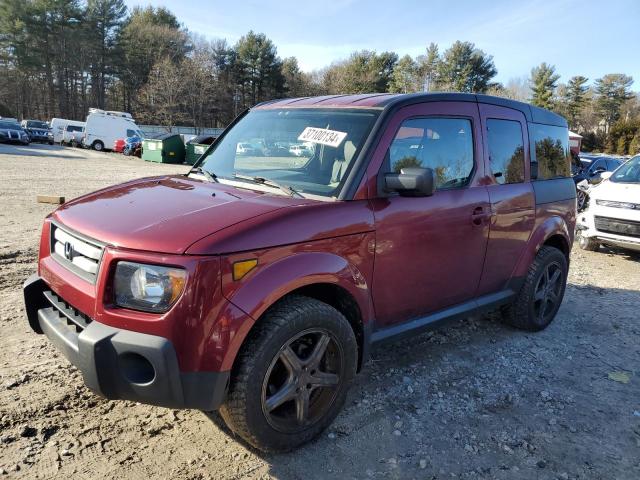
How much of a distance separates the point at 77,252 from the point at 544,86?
2972 inches

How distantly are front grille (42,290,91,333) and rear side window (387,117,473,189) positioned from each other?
1.97m

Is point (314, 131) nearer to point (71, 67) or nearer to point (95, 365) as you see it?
point (95, 365)

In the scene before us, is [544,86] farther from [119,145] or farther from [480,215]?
[480,215]

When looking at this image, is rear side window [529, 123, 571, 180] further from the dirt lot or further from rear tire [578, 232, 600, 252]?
rear tire [578, 232, 600, 252]

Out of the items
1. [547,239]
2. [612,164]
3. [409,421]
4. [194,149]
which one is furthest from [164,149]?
[409,421]

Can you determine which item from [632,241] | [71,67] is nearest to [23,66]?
[71,67]

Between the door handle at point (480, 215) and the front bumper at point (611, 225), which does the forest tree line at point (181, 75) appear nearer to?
the front bumper at point (611, 225)

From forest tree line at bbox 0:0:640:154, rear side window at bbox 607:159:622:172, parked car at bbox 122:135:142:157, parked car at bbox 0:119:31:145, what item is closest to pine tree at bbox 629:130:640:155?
forest tree line at bbox 0:0:640:154

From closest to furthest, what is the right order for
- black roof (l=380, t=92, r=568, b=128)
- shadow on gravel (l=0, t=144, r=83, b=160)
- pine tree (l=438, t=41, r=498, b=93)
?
black roof (l=380, t=92, r=568, b=128) < shadow on gravel (l=0, t=144, r=83, b=160) < pine tree (l=438, t=41, r=498, b=93)

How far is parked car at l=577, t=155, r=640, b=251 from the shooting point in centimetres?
771

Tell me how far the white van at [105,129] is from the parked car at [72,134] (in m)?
1.65

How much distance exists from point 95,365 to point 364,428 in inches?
65.2

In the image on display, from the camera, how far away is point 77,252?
8.45 ft

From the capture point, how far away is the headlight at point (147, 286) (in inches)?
86.4
